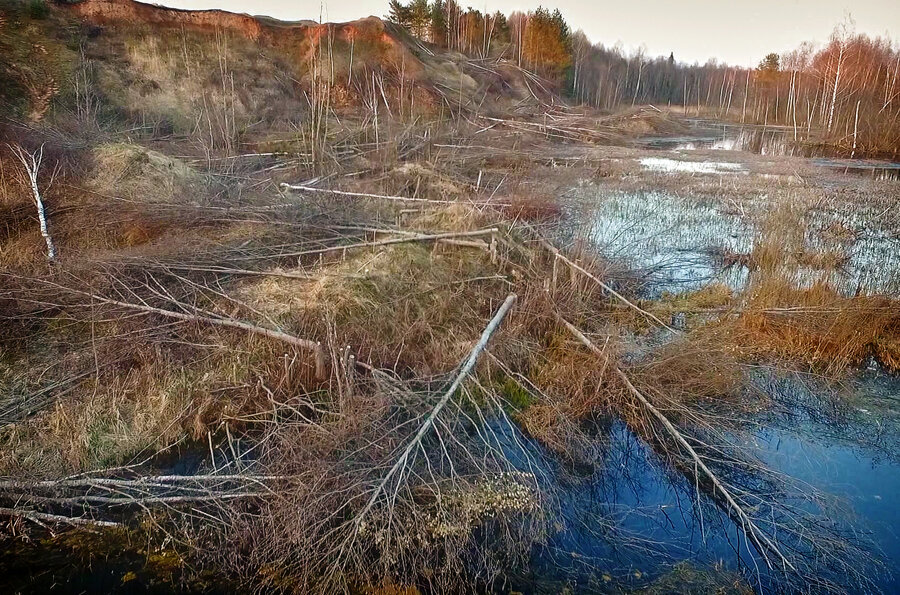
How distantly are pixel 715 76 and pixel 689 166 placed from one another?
137 ft

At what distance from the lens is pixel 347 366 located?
4965 millimetres

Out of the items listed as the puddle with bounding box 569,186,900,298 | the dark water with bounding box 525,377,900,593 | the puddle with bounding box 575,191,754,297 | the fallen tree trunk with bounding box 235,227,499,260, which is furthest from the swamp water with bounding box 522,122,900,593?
the fallen tree trunk with bounding box 235,227,499,260

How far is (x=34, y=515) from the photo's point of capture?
13.6ft

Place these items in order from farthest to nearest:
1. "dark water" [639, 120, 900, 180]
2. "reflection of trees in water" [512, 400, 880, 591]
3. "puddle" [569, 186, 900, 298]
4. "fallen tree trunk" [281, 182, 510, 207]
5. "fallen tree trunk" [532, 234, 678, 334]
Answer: "dark water" [639, 120, 900, 180] → "fallen tree trunk" [281, 182, 510, 207] → "puddle" [569, 186, 900, 298] → "fallen tree trunk" [532, 234, 678, 334] → "reflection of trees in water" [512, 400, 880, 591]

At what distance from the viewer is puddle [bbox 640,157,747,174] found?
1762 centimetres

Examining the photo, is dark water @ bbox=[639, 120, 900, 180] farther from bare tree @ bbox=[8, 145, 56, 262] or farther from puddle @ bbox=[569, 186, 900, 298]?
bare tree @ bbox=[8, 145, 56, 262]

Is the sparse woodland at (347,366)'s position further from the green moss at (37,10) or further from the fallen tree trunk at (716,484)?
the green moss at (37,10)

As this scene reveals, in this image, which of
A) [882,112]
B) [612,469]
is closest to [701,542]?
[612,469]

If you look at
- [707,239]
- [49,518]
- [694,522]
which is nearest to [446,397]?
[694,522]

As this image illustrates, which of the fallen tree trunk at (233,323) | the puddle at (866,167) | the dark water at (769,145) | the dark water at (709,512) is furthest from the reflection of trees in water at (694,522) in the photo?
the dark water at (769,145)

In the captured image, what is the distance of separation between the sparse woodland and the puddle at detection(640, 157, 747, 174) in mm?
8033

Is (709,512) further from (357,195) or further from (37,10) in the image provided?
(37,10)

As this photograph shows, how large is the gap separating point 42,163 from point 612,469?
399 inches

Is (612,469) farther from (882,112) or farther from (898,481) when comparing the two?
(882,112)
